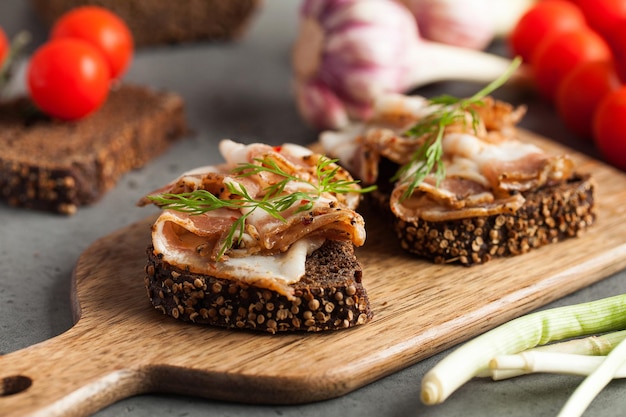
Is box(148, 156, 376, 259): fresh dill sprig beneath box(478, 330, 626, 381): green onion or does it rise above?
above

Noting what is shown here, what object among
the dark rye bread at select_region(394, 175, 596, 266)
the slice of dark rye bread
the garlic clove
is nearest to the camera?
the dark rye bread at select_region(394, 175, 596, 266)

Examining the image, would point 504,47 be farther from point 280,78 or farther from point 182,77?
point 182,77

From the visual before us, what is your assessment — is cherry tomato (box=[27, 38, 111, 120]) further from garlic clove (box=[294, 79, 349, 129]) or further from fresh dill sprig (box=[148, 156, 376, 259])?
fresh dill sprig (box=[148, 156, 376, 259])

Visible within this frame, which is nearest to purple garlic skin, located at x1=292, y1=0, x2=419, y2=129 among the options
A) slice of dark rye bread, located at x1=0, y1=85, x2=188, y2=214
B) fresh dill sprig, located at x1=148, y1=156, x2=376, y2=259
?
slice of dark rye bread, located at x1=0, y1=85, x2=188, y2=214

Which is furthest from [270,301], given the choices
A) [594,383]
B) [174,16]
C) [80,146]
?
[174,16]

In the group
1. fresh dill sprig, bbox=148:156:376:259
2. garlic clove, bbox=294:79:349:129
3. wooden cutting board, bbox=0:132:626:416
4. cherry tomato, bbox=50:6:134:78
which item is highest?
cherry tomato, bbox=50:6:134:78

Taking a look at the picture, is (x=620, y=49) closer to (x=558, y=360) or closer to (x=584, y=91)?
(x=584, y=91)

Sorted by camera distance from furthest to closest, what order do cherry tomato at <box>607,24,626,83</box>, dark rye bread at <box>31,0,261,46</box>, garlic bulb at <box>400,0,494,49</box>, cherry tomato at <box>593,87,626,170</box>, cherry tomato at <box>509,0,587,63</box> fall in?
dark rye bread at <box>31,0,261,46</box> → cherry tomato at <box>509,0,587,63</box> → garlic bulb at <box>400,0,494,49</box> → cherry tomato at <box>607,24,626,83</box> → cherry tomato at <box>593,87,626,170</box>

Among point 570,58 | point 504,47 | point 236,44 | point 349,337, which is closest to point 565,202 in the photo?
point 349,337
